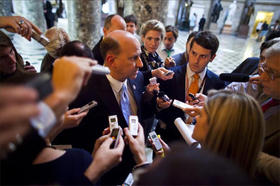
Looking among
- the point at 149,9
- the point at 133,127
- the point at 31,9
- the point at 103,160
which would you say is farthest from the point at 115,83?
the point at 31,9

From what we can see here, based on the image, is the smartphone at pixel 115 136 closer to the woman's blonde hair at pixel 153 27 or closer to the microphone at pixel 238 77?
the microphone at pixel 238 77

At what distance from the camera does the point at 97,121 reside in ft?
5.32

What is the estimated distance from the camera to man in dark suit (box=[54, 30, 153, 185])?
160cm

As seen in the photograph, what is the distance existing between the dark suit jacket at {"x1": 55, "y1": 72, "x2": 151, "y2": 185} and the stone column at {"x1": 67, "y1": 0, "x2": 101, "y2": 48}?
10.9 ft

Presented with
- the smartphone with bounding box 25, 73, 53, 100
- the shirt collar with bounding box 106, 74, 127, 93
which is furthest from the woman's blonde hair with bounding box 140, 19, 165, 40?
the smartphone with bounding box 25, 73, 53, 100

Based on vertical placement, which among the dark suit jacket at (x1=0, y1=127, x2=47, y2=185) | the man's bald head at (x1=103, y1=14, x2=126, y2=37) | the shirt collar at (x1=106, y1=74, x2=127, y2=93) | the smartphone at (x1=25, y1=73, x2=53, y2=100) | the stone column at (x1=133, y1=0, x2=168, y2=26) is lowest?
the shirt collar at (x1=106, y1=74, x2=127, y2=93)

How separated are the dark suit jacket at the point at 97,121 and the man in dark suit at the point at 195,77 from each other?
28.8 inches

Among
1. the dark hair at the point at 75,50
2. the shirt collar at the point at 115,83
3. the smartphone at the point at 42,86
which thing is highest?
the smartphone at the point at 42,86

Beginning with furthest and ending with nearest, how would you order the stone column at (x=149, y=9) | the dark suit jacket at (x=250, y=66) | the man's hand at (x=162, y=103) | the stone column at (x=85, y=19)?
the stone column at (x=85, y=19), the stone column at (x=149, y=9), the dark suit jacket at (x=250, y=66), the man's hand at (x=162, y=103)

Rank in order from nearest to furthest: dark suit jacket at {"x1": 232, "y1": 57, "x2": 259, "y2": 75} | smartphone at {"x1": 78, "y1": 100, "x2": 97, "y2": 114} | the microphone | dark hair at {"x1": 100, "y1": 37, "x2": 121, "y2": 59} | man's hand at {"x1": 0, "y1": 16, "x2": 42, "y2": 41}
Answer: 1. smartphone at {"x1": 78, "y1": 100, "x2": 97, "y2": 114}
2. man's hand at {"x1": 0, "y1": 16, "x2": 42, "y2": 41}
3. dark hair at {"x1": 100, "y1": 37, "x2": 121, "y2": 59}
4. the microphone
5. dark suit jacket at {"x1": 232, "y1": 57, "x2": 259, "y2": 75}

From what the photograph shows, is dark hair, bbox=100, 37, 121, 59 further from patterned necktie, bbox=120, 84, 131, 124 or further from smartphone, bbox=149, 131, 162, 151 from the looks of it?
smartphone, bbox=149, 131, 162, 151

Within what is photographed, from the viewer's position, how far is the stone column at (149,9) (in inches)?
146

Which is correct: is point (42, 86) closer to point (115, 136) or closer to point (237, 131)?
point (115, 136)

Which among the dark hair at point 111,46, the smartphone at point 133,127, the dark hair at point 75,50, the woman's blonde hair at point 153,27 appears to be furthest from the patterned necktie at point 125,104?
the woman's blonde hair at point 153,27
